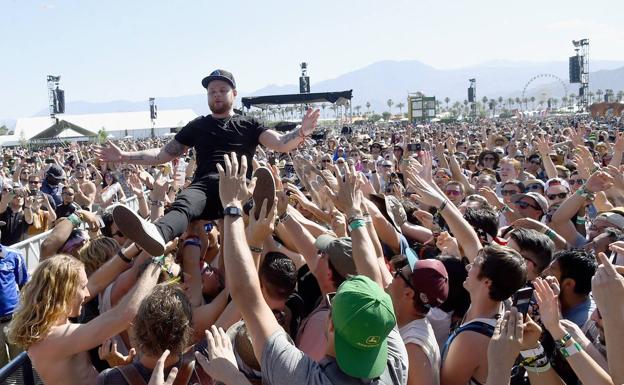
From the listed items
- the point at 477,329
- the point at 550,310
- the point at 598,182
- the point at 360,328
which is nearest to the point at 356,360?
the point at 360,328

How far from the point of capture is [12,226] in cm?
803

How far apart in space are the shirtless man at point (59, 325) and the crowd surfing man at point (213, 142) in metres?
1.15

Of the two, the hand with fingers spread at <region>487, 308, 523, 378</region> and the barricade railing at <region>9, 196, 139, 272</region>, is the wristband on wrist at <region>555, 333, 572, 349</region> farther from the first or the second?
the barricade railing at <region>9, 196, 139, 272</region>

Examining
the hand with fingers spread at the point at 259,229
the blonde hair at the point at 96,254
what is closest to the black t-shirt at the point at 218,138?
the blonde hair at the point at 96,254

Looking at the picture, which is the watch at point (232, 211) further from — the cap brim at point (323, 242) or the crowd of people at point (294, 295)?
the cap brim at point (323, 242)

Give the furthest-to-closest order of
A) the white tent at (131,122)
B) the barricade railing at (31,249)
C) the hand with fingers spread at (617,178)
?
the white tent at (131,122)
the barricade railing at (31,249)
the hand with fingers spread at (617,178)

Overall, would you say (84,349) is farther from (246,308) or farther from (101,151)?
(101,151)

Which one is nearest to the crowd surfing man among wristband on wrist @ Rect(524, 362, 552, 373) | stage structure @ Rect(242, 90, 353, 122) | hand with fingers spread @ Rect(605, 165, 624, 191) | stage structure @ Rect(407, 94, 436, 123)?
wristband on wrist @ Rect(524, 362, 552, 373)

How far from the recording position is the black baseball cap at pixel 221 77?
4.36 metres

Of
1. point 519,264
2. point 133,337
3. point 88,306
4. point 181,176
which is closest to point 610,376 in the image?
point 519,264

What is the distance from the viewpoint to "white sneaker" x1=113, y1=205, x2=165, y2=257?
3.16 metres

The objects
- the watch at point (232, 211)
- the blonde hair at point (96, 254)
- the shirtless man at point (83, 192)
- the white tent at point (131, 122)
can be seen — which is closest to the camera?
the watch at point (232, 211)

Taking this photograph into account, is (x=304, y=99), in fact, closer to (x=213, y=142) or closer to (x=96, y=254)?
(x=213, y=142)

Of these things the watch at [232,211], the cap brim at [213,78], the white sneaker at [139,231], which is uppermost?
the cap brim at [213,78]
